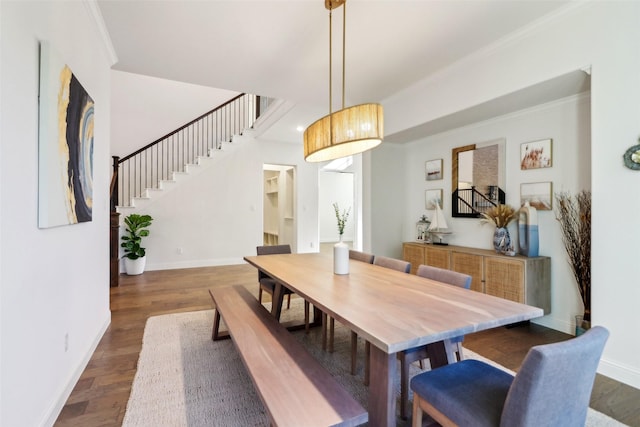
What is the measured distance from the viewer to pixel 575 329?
2719 millimetres

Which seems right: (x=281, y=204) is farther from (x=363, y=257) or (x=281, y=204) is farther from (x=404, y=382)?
(x=404, y=382)

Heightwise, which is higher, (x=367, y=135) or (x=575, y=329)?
(x=367, y=135)

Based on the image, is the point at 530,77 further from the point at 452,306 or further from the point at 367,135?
the point at 452,306

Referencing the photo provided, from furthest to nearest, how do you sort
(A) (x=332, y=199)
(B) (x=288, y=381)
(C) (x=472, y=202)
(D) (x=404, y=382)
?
(A) (x=332, y=199), (C) (x=472, y=202), (D) (x=404, y=382), (B) (x=288, y=381)

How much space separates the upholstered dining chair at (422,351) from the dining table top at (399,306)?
13cm

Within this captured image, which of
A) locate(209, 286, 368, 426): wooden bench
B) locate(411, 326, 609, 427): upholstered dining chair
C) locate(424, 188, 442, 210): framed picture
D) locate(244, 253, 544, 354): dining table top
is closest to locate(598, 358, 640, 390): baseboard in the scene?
locate(244, 253, 544, 354): dining table top

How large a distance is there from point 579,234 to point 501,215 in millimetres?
692

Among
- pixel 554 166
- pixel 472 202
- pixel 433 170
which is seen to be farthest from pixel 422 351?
pixel 433 170

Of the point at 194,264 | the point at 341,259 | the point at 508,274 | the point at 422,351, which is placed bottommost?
the point at 194,264

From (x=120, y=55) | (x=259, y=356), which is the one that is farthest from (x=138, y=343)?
(x=120, y=55)

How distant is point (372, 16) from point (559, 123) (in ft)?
7.16

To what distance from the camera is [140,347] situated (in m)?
2.52

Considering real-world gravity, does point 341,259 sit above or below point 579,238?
below

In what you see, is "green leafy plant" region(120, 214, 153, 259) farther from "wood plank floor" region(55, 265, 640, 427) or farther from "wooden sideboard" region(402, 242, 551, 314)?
"wooden sideboard" region(402, 242, 551, 314)
